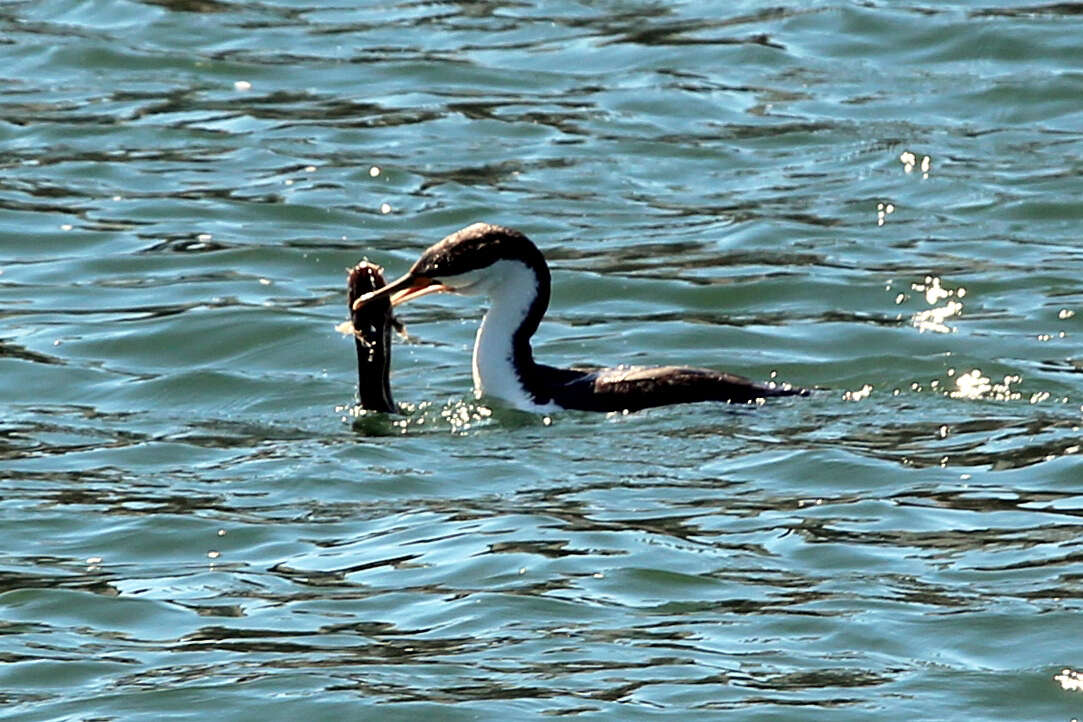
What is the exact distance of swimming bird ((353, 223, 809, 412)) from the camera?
38.2 feet

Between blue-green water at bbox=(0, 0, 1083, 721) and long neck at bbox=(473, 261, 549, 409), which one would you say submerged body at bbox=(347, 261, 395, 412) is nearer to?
blue-green water at bbox=(0, 0, 1083, 721)

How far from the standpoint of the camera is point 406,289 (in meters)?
12.1

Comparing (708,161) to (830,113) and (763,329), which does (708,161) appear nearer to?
(830,113)

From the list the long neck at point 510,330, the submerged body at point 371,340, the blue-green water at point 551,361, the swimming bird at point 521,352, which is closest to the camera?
the blue-green water at point 551,361

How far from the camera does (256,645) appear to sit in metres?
8.78

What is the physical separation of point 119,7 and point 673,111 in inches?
212

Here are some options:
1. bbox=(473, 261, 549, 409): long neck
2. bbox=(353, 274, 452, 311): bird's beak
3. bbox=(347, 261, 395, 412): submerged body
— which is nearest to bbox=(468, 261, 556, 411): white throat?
bbox=(473, 261, 549, 409): long neck

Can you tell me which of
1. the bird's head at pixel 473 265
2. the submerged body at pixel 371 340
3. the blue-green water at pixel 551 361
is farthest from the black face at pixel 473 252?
the blue-green water at pixel 551 361

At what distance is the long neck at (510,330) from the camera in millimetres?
12078

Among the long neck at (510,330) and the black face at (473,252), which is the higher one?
the black face at (473,252)

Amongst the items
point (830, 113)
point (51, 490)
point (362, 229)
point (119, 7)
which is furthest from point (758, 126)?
point (51, 490)

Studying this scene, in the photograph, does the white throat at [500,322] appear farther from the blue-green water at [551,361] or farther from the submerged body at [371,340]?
the submerged body at [371,340]

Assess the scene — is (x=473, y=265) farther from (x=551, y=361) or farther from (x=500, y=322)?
(x=551, y=361)

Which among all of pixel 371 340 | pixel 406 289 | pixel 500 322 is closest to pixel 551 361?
pixel 500 322
